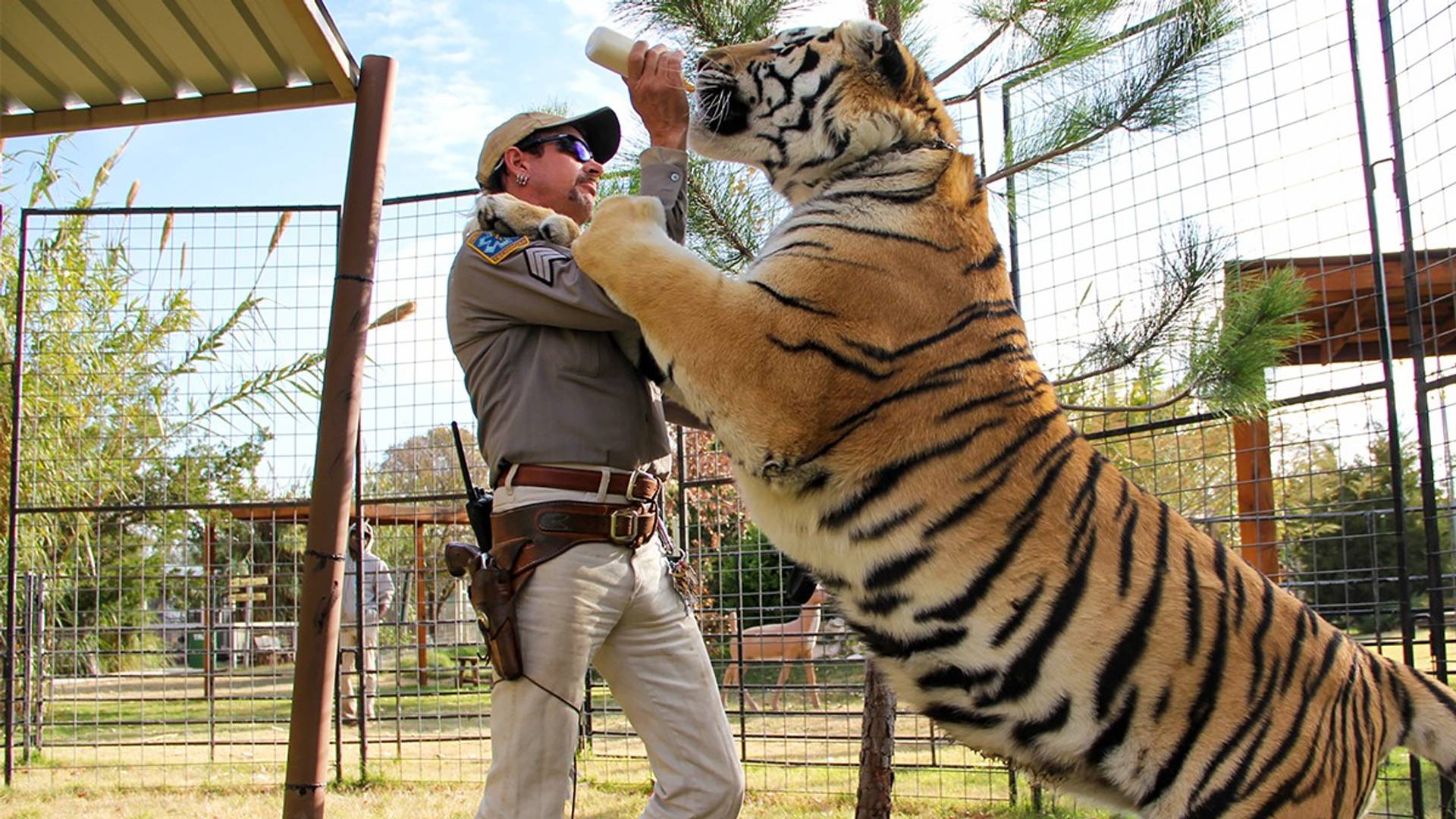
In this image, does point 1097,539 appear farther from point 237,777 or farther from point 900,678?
point 237,777

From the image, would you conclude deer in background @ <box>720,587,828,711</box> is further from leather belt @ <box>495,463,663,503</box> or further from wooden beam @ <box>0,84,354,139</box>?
leather belt @ <box>495,463,663,503</box>

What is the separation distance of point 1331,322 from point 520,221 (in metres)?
6.45

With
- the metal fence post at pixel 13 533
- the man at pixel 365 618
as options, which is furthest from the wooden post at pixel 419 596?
the metal fence post at pixel 13 533

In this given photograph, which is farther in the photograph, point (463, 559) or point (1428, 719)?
point (463, 559)

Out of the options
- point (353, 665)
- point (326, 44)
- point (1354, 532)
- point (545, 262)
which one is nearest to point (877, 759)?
point (545, 262)

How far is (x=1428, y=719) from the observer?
8.98ft

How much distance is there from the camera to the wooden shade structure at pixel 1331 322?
18.0 ft

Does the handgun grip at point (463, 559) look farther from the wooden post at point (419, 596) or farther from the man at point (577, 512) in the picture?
the wooden post at point (419, 596)

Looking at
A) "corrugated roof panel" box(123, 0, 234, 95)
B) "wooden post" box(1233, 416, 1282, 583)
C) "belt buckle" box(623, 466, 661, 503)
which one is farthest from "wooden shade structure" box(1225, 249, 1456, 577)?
"corrugated roof panel" box(123, 0, 234, 95)

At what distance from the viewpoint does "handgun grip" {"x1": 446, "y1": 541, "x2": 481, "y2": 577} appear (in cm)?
306

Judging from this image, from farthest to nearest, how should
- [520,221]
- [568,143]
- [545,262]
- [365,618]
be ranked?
[365,618]
[568,143]
[520,221]
[545,262]

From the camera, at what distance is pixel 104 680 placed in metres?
10.6

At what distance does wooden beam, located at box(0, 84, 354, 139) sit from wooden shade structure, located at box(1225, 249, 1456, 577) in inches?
176

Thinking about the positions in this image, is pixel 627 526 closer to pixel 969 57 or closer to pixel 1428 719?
pixel 1428 719
